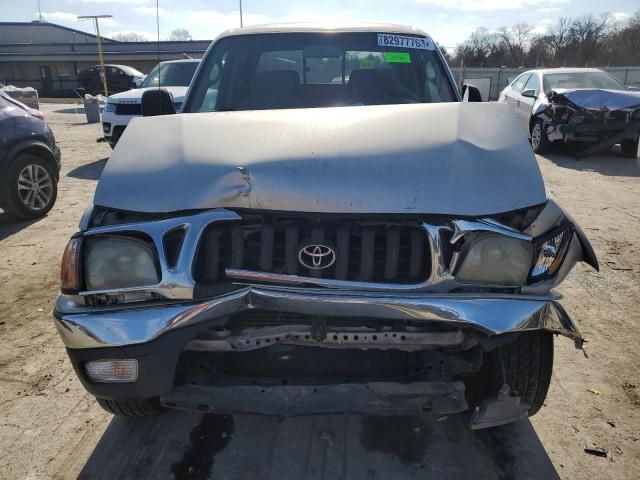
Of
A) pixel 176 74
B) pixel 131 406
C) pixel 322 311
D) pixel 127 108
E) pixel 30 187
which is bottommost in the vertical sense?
pixel 131 406

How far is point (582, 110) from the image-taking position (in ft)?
29.2

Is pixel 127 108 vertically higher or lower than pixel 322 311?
higher

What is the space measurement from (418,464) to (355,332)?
83 cm

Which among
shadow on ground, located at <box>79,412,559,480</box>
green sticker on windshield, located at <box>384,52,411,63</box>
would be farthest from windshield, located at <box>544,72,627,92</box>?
shadow on ground, located at <box>79,412,559,480</box>

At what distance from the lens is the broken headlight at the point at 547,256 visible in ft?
6.35

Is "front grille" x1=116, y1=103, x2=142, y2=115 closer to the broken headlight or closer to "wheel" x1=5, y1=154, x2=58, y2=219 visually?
"wheel" x1=5, y1=154, x2=58, y2=219


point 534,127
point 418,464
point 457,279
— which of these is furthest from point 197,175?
point 534,127

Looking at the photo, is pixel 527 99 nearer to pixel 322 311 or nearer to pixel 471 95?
pixel 471 95

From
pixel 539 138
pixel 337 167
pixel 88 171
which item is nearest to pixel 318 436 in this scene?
pixel 337 167

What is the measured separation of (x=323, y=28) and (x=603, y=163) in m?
7.70

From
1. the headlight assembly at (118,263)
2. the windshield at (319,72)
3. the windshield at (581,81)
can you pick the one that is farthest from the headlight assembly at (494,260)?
the windshield at (581,81)

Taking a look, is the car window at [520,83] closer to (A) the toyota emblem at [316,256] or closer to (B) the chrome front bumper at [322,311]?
(B) the chrome front bumper at [322,311]

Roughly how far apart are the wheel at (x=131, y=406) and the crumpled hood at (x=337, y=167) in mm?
950

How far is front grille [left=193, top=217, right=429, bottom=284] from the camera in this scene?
1.92m
